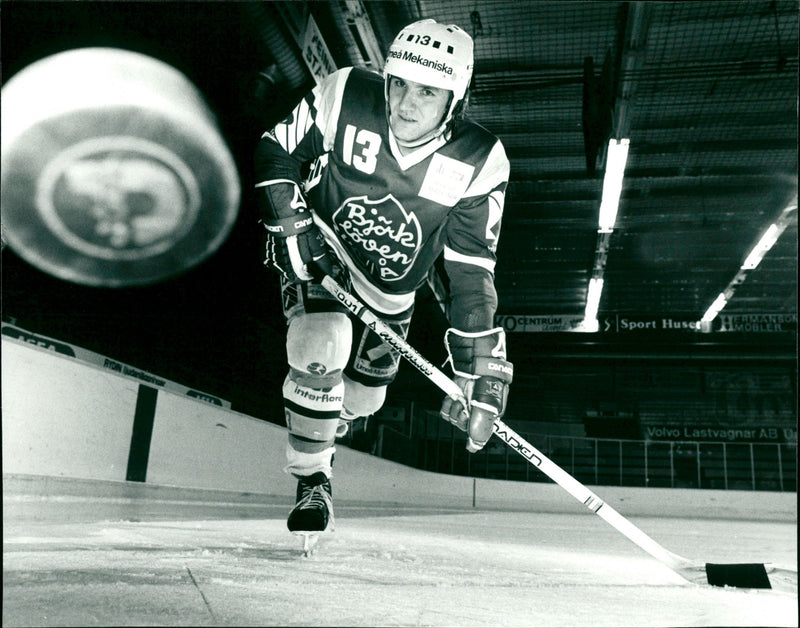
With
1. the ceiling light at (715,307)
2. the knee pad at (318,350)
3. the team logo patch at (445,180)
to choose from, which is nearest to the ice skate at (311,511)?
the knee pad at (318,350)

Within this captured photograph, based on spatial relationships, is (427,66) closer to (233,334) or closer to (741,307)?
(233,334)

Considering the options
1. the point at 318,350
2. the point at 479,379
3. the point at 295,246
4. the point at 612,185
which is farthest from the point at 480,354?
the point at 612,185

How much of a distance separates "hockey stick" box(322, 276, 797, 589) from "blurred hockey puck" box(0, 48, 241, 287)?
1.51 ft

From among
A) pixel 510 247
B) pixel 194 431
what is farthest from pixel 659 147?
pixel 194 431

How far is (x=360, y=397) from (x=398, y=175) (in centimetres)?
63

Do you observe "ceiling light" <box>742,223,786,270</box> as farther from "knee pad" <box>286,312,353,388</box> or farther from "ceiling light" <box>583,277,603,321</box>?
"knee pad" <box>286,312,353,388</box>

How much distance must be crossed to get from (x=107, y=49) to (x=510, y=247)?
121 centimetres

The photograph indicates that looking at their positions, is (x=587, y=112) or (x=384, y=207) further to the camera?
(x=587, y=112)

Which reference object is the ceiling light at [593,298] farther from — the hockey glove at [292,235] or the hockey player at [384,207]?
the hockey glove at [292,235]

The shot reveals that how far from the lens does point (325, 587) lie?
1.04 meters

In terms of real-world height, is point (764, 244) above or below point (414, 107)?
below

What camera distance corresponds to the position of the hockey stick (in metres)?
1.43

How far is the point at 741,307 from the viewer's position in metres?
2.18

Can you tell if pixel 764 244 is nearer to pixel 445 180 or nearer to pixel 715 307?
pixel 715 307
